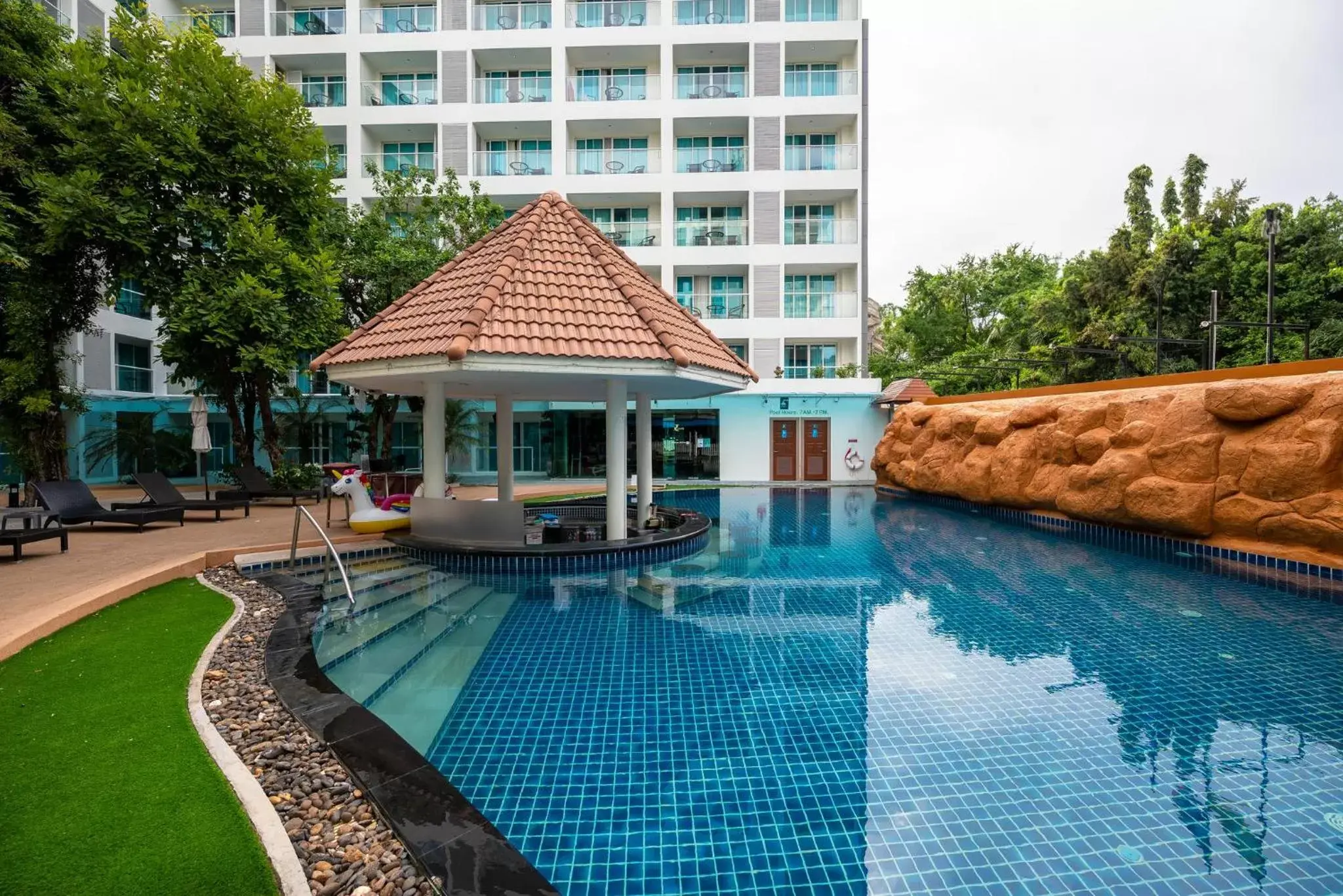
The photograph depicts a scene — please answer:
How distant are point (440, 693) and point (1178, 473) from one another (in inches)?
473

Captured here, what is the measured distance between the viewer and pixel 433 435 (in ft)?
32.7

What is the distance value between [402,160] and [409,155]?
345 mm

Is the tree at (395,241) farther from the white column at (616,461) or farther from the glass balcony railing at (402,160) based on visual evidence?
the white column at (616,461)

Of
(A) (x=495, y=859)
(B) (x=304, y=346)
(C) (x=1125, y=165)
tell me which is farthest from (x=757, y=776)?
(C) (x=1125, y=165)

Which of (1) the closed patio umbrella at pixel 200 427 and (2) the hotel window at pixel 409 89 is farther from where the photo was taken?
(2) the hotel window at pixel 409 89

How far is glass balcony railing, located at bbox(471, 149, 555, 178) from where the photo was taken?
2412 cm

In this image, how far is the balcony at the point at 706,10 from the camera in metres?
24.1

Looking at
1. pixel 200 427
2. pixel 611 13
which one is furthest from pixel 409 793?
pixel 611 13

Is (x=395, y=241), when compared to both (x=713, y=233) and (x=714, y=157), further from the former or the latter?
(x=714, y=157)

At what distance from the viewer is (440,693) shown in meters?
4.97

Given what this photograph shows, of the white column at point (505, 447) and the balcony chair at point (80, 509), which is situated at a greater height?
the white column at point (505, 447)

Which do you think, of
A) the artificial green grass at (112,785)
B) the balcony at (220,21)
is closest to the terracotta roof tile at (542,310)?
the artificial green grass at (112,785)

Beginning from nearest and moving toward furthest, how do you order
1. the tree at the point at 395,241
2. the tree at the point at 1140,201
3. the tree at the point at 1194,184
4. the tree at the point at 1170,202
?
1. the tree at the point at 395,241
2. the tree at the point at 1194,184
3. the tree at the point at 1140,201
4. the tree at the point at 1170,202

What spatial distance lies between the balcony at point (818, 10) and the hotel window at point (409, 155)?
15.6m
